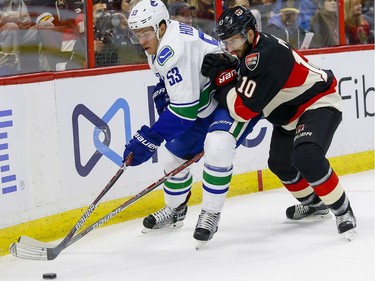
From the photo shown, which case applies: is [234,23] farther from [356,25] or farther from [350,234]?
[356,25]

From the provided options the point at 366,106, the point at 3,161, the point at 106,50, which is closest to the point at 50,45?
the point at 106,50

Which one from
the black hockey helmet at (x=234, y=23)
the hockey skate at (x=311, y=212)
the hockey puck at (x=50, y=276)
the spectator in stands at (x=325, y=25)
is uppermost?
the black hockey helmet at (x=234, y=23)

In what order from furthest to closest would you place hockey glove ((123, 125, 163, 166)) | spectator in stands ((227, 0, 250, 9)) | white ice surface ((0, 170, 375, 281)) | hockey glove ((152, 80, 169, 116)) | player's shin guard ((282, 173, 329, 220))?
spectator in stands ((227, 0, 250, 9)), player's shin guard ((282, 173, 329, 220)), hockey glove ((152, 80, 169, 116)), hockey glove ((123, 125, 163, 166)), white ice surface ((0, 170, 375, 281))

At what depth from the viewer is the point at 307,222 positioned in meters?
4.93

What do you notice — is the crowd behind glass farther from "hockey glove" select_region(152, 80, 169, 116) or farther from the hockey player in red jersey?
the hockey player in red jersey

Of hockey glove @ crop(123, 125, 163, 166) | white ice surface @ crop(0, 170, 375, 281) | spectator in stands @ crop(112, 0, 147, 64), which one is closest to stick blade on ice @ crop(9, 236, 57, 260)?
white ice surface @ crop(0, 170, 375, 281)

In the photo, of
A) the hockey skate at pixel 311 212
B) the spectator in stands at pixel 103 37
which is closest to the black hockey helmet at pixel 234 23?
the hockey skate at pixel 311 212

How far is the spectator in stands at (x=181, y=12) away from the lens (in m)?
5.71

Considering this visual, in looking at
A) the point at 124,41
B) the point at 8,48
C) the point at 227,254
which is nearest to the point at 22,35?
the point at 8,48

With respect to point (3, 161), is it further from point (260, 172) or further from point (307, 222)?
point (260, 172)

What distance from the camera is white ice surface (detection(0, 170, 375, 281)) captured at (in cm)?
406

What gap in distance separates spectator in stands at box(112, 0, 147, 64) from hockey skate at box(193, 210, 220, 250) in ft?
4.11

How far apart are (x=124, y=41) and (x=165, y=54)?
3.87ft

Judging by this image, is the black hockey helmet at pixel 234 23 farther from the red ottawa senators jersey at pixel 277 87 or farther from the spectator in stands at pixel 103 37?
the spectator in stands at pixel 103 37
